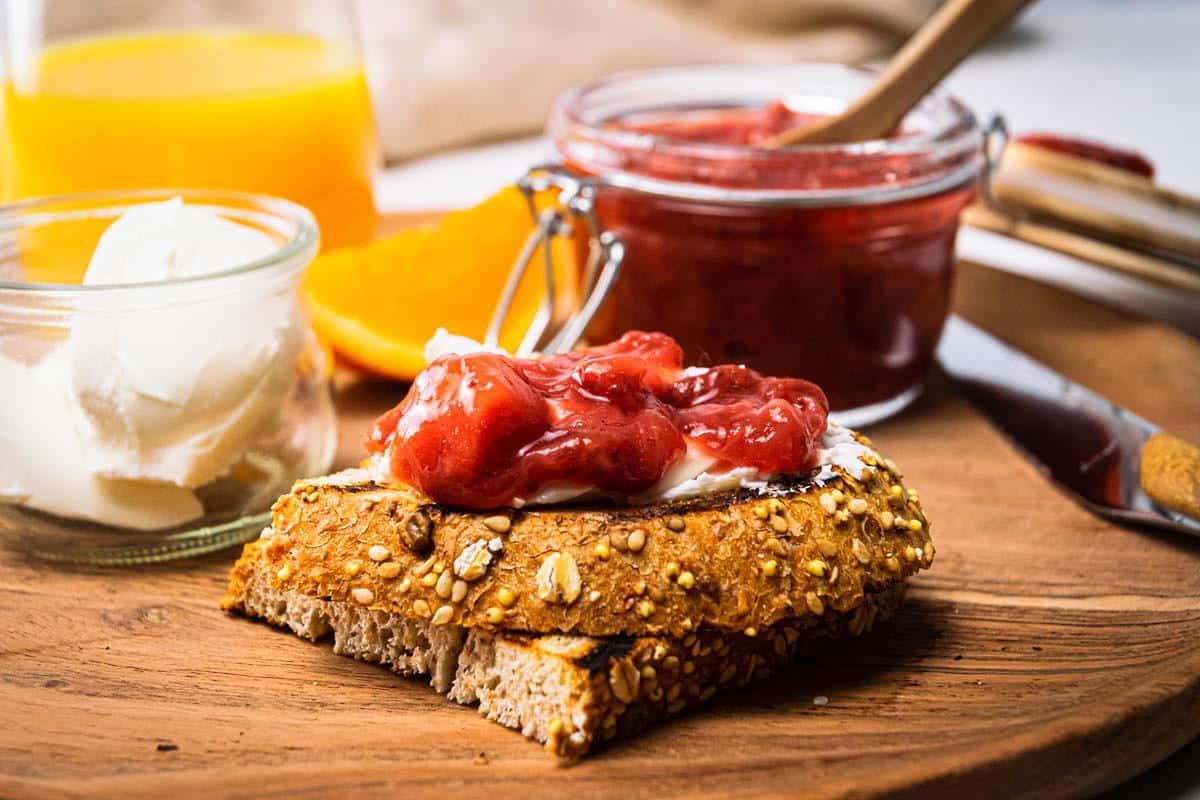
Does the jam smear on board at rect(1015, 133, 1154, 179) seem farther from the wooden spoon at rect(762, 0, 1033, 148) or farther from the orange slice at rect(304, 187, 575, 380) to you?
the orange slice at rect(304, 187, 575, 380)

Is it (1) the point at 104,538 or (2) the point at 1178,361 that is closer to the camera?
(1) the point at 104,538

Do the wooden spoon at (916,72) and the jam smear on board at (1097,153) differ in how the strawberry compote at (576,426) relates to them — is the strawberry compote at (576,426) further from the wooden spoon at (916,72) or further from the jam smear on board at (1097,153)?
the jam smear on board at (1097,153)

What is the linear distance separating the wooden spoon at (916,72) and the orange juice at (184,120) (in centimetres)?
122

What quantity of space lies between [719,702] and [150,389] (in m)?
1.13

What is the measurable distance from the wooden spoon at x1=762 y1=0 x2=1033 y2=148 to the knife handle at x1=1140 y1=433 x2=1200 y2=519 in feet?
3.07

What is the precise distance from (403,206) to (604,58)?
1.79 m

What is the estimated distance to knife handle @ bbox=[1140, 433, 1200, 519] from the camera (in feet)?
8.24

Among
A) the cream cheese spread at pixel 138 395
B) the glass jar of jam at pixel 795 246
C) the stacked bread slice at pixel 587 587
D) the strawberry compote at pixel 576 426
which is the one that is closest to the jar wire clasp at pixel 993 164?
the glass jar of jam at pixel 795 246

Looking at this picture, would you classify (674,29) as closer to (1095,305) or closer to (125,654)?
(1095,305)

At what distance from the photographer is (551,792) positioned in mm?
1774

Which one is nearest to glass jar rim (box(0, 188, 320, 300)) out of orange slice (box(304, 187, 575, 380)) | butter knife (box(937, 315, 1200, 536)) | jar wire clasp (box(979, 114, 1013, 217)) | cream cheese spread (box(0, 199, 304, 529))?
cream cheese spread (box(0, 199, 304, 529))

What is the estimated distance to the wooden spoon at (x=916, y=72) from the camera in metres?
3.02

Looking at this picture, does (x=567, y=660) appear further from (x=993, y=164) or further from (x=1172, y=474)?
(x=993, y=164)

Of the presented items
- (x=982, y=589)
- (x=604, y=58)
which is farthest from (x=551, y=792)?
(x=604, y=58)
